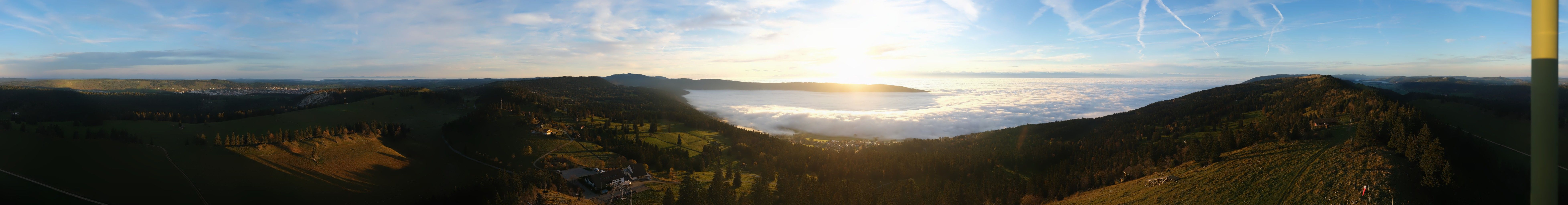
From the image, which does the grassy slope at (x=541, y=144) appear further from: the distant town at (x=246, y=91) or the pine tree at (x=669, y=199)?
the distant town at (x=246, y=91)

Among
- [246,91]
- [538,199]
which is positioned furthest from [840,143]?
[246,91]

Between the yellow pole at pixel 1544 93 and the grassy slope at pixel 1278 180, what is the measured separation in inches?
1160

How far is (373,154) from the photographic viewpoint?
144ft

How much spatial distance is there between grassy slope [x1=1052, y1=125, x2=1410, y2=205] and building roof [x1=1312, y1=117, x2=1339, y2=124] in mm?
2510

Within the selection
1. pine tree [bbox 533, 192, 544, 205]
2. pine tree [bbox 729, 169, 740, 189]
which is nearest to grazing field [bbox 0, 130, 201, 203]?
pine tree [bbox 533, 192, 544, 205]

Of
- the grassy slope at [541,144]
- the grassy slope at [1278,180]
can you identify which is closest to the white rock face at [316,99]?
the grassy slope at [541,144]

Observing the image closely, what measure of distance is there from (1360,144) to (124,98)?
17874 cm

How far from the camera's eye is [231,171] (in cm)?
3291

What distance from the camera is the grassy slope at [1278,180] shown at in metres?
25.2

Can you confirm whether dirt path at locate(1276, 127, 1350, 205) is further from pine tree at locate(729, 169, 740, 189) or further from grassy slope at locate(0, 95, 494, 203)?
grassy slope at locate(0, 95, 494, 203)

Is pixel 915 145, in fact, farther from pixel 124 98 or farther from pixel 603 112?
pixel 124 98

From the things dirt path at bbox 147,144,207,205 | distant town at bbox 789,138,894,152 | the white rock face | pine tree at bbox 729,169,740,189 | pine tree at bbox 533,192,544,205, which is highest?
the white rock face

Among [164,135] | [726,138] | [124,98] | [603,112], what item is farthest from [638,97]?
[164,135]

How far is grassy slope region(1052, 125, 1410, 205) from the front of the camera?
82.8 ft
